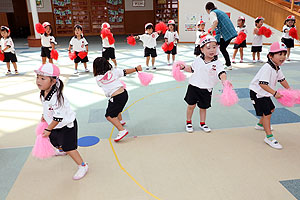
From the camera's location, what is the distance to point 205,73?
333 centimetres

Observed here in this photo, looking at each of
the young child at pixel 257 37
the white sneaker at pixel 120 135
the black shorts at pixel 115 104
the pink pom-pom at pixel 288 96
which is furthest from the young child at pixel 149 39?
the pink pom-pom at pixel 288 96

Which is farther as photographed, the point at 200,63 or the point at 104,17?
the point at 104,17

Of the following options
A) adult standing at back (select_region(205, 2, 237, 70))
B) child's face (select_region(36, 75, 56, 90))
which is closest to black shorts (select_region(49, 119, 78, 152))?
child's face (select_region(36, 75, 56, 90))

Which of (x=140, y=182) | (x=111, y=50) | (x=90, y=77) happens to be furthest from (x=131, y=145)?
(x=111, y=50)

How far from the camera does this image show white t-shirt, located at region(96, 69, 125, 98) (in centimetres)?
321

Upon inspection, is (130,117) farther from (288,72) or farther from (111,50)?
(288,72)

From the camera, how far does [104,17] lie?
685 inches

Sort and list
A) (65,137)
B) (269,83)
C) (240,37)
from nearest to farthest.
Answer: (65,137)
(269,83)
(240,37)

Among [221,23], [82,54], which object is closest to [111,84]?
[82,54]

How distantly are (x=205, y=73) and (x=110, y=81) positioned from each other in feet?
4.06

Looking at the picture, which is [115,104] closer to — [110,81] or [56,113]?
[110,81]

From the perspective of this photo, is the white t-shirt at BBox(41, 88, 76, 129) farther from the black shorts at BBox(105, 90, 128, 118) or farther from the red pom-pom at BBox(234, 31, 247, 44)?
the red pom-pom at BBox(234, 31, 247, 44)

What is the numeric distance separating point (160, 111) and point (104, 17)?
47.9 feet

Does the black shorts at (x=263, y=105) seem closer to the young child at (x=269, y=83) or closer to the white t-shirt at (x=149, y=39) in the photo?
the young child at (x=269, y=83)
